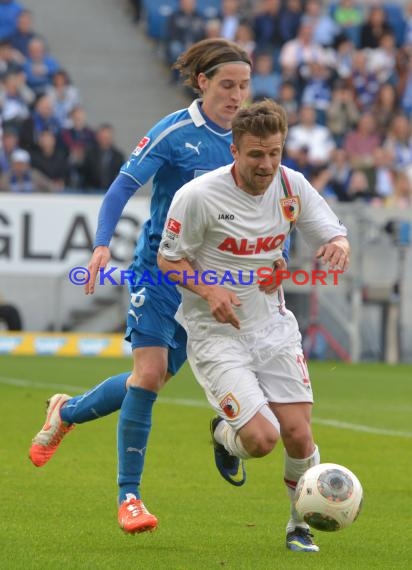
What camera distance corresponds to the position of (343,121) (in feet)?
74.7

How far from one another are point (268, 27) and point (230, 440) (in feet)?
59.9

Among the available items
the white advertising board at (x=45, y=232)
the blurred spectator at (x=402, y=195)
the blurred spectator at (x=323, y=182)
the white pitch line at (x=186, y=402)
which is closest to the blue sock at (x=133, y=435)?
the white pitch line at (x=186, y=402)

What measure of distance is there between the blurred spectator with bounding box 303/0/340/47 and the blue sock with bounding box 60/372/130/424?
17563 millimetres

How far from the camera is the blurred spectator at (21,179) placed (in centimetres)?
1931

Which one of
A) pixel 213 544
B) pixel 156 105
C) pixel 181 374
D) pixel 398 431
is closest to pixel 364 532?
pixel 213 544

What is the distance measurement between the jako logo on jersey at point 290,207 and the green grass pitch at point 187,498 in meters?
1.50

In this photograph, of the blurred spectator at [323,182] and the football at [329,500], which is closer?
the football at [329,500]

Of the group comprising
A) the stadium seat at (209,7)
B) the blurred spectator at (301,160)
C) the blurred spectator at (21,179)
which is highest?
the stadium seat at (209,7)

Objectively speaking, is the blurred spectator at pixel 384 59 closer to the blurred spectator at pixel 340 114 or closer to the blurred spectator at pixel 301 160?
the blurred spectator at pixel 340 114

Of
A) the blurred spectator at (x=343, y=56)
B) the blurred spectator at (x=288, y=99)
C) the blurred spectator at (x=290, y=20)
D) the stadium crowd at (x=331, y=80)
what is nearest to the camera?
the stadium crowd at (x=331, y=80)

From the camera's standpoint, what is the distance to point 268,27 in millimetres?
23875

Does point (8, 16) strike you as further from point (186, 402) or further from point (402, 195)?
point (186, 402)

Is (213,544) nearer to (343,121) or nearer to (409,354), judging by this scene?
(409,354)

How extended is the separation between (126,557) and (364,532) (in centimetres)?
138
